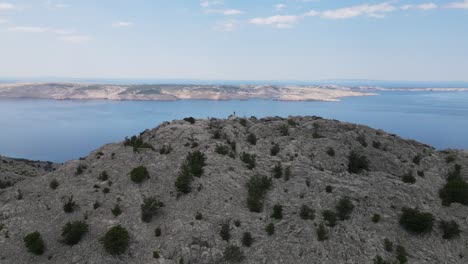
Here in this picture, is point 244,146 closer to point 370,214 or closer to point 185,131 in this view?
point 185,131

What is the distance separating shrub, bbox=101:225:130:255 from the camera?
29.3 meters

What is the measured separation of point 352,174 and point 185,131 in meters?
21.6

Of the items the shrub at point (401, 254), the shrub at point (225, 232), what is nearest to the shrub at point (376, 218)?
the shrub at point (401, 254)

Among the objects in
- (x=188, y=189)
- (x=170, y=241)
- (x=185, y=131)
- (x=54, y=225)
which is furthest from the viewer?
(x=185, y=131)

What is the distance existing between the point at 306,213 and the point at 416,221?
978 centimetres

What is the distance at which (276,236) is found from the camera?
31.1 metres

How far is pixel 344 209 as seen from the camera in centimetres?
3356

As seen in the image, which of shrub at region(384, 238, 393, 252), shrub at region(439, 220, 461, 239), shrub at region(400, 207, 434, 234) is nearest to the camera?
shrub at region(384, 238, 393, 252)

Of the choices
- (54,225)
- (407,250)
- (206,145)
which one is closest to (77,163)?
(54,225)

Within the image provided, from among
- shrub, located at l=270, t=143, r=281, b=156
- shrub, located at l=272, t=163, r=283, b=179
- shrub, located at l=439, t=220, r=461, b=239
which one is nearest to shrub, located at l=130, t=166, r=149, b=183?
shrub, located at l=272, t=163, r=283, b=179

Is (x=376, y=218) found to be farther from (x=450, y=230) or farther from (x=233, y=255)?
(x=233, y=255)

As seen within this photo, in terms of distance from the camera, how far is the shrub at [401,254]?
1134 inches

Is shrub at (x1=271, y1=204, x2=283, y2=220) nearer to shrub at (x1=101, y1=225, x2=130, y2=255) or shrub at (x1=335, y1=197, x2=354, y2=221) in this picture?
shrub at (x1=335, y1=197, x2=354, y2=221)

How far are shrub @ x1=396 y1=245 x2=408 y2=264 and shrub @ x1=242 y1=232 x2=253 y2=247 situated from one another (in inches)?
478
